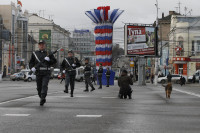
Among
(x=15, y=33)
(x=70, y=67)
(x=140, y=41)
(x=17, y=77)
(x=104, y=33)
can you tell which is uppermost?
(x=15, y=33)

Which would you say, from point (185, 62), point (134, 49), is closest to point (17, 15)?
point (185, 62)

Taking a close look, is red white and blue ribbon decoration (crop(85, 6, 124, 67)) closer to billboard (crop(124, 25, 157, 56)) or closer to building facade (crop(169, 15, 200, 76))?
billboard (crop(124, 25, 157, 56))

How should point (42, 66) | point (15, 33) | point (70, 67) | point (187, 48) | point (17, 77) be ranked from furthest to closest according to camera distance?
point (15, 33) → point (187, 48) → point (17, 77) → point (70, 67) → point (42, 66)

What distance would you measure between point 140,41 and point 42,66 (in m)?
31.9

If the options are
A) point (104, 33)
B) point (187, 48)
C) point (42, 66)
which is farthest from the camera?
point (187, 48)

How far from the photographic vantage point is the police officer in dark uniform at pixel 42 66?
11531 mm

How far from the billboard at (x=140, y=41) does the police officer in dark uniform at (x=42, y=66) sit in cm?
3102

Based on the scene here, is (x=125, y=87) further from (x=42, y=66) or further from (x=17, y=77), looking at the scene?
(x=17, y=77)

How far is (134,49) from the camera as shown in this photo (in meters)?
43.0

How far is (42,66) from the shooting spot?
11.6 metres

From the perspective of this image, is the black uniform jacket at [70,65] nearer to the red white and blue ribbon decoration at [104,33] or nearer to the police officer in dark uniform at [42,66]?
the police officer in dark uniform at [42,66]

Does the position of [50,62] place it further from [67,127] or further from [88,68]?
[88,68]

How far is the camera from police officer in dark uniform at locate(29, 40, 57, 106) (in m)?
11.5

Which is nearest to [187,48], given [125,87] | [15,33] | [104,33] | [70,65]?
[104,33]
